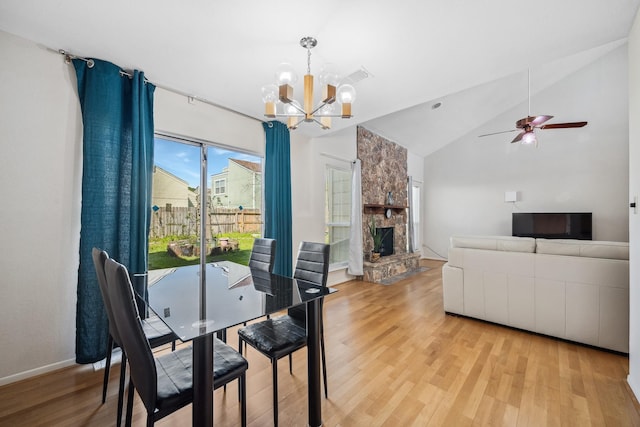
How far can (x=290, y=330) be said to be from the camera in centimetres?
174

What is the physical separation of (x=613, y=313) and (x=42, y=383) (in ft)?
14.9

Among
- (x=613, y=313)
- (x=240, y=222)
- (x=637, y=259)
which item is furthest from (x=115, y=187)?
(x=613, y=313)

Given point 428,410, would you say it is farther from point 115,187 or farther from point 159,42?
point 159,42

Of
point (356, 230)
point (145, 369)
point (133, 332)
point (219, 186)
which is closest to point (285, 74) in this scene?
point (133, 332)

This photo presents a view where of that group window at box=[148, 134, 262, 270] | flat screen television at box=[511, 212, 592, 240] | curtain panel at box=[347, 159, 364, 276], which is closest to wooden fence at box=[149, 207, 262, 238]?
window at box=[148, 134, 262, 270]

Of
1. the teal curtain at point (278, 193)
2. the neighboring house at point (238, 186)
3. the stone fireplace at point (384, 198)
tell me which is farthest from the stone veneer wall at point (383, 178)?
the neighboring house at point (238, 186)

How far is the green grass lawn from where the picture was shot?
280cm

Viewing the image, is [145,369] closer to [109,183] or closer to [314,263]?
[314,263]

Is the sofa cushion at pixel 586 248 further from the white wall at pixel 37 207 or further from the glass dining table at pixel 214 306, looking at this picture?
the white wall at pixel 37 207

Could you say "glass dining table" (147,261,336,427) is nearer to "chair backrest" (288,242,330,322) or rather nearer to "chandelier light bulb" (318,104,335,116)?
"chair backrest" (288,242,330,322)

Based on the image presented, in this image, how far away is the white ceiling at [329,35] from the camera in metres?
1.71

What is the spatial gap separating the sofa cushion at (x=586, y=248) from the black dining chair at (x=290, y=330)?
2324mm

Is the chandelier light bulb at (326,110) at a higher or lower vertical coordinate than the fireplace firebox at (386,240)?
higher

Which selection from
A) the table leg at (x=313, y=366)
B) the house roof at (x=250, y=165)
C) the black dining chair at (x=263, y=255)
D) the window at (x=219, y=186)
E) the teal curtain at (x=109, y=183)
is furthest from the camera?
the house roof at (x=250, y=165)
